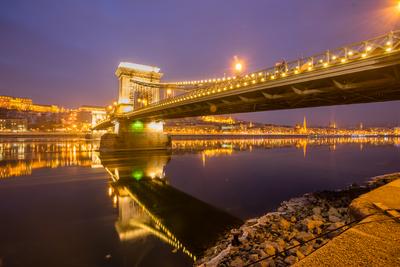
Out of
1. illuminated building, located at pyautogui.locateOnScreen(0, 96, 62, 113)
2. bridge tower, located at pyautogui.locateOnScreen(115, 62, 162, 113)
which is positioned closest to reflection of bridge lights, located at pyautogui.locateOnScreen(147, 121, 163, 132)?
bridge tower, located at pyautogui.locateOnScreen(115, 62, 162, 113)

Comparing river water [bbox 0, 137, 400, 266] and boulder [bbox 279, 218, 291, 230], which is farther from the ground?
boulder [bbox 279, 218, 291, 230]

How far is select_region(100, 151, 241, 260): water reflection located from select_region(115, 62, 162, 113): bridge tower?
31.0m

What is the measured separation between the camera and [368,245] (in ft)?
10.9

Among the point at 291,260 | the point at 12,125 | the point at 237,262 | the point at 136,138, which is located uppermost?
the point at 12,125

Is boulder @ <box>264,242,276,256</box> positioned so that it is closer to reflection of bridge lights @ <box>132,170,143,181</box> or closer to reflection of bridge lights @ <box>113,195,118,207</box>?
reflection of bridge lights @ <box>113,195,118,207</box>

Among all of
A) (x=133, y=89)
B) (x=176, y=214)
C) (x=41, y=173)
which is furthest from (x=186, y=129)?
(x=176, y=214)

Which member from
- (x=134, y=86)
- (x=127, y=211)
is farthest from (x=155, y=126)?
(x=127, y=211)

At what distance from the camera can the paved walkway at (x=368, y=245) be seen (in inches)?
119

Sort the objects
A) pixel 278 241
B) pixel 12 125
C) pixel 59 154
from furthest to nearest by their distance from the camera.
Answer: pixel 12 125
pixel 59 154
pixel 278 241

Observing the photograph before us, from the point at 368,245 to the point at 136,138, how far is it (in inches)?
1521

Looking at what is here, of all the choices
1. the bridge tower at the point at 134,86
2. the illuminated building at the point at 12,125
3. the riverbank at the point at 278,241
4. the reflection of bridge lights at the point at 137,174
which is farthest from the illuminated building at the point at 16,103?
the riverbank at the point at 278,241

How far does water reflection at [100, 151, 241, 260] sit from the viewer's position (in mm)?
8497

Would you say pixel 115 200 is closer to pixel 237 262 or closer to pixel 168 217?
pixel 168 217

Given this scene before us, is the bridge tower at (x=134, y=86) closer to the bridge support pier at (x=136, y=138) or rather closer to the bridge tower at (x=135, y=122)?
the bridge tower at (x=135, y=122)
